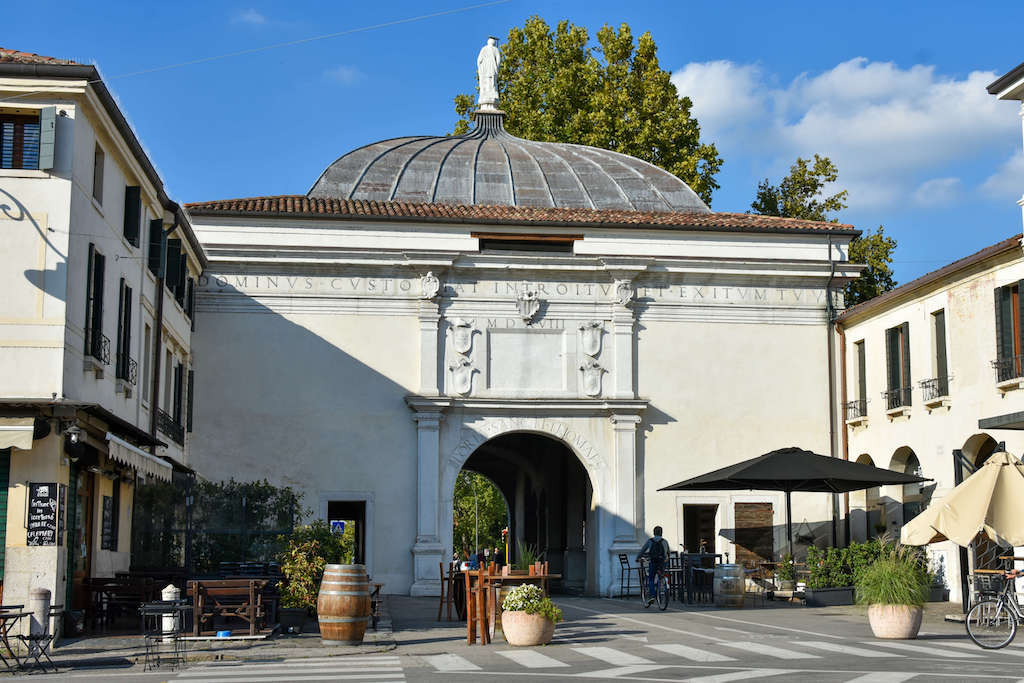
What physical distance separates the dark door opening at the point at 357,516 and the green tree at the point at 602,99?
53.4 ft

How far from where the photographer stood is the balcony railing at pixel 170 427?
25.0 metres

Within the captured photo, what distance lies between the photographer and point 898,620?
16.5 metres

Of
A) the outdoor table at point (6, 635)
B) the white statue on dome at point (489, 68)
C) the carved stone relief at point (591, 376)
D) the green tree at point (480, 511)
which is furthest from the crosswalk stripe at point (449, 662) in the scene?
the green tree at point (480, 511)

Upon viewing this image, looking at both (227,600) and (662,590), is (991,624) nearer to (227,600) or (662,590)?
(662,590)

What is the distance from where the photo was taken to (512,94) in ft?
148

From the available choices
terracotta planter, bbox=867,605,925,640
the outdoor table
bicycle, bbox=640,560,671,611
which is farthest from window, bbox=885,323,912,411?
the outdoor table

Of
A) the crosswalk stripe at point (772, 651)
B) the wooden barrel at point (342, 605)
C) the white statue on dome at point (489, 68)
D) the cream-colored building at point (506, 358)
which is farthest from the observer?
the white statue on dome at point (489, 68)

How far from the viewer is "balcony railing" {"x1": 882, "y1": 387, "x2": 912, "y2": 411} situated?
90.2 feet

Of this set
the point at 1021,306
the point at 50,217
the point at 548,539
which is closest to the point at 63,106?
the point at 50,217

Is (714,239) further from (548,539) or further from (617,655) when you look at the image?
(617,655)

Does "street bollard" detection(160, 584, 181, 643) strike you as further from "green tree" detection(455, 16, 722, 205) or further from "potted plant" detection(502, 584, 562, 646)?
"green tree" detection(455, 16, 722, 205)

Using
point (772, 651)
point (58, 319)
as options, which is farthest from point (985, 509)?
point (58, 319)

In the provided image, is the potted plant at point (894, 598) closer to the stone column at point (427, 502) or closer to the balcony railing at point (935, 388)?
the balcony railing at point (935, 388)

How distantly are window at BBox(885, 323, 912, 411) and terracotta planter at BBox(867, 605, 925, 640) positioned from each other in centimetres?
1149
